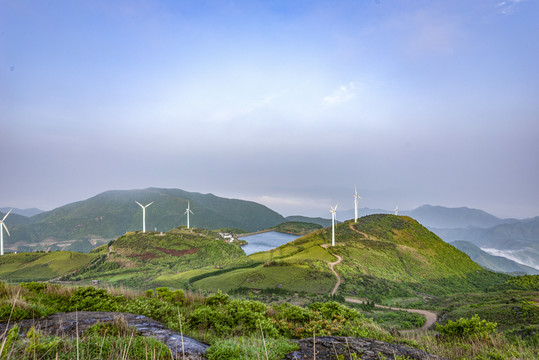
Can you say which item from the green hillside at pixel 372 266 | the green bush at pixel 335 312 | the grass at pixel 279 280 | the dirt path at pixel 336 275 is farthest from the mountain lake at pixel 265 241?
Result: the green bush at pixel 335 312

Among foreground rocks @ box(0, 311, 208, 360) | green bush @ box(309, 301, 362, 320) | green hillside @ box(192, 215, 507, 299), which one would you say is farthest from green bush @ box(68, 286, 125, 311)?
green hillside @ box(192, 215, 507, 299)

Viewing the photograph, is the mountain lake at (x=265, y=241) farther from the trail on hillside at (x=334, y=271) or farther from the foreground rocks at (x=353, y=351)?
the foreground rocks at (x=353, y=351)

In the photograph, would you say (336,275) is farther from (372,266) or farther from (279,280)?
(372,266)

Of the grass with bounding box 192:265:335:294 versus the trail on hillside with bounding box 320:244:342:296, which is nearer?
the trail on hillside with bounding box 320:244:342:296

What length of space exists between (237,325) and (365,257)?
66.5 m

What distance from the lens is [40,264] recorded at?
7612cm

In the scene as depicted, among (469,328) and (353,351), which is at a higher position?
(353,351)

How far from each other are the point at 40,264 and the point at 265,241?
300 ft

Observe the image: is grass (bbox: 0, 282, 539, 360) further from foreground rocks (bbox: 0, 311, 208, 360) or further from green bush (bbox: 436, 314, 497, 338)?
foreground rocks (bbox: 0, 311, 208, 360)

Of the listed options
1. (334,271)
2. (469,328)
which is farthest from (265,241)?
(469,328)

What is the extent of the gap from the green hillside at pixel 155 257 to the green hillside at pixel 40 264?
5.52 metres

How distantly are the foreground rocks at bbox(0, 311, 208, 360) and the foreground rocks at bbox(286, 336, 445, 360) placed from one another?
1.88m

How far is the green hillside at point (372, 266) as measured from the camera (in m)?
49.4

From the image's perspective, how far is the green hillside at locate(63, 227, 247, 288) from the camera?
2859 inches
